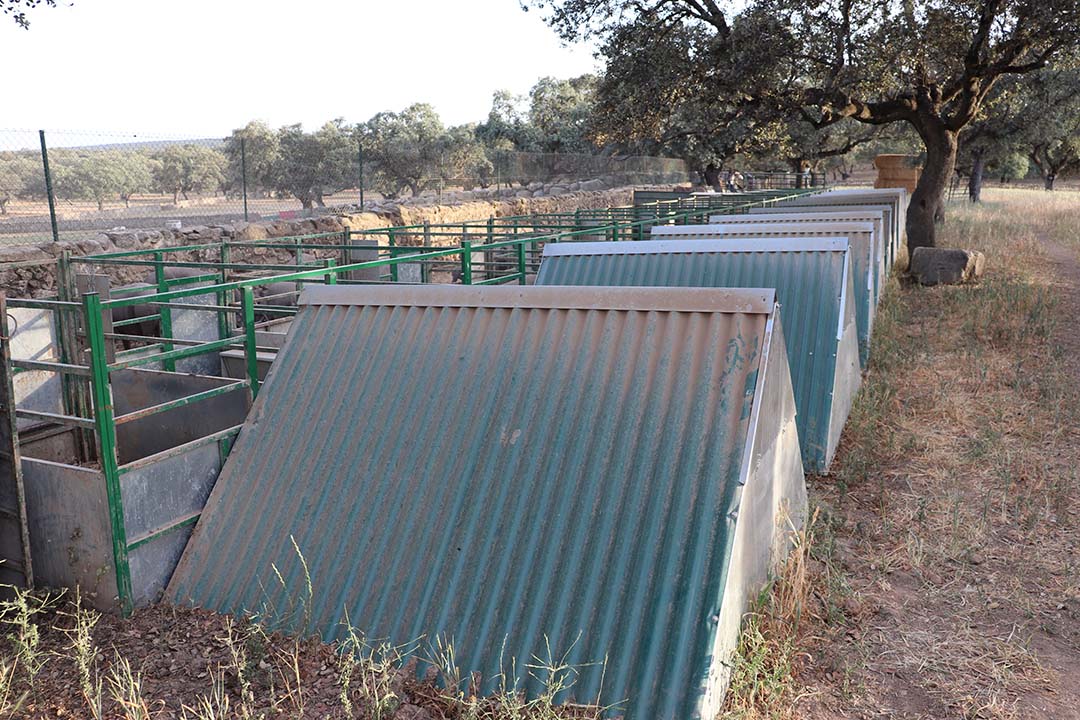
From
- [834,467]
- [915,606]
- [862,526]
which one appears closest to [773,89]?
[834,467]

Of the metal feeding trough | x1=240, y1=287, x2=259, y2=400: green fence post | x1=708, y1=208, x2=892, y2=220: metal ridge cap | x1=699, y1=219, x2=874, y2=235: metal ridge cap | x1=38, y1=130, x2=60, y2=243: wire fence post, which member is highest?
x1=38, y1=130, x2=60, y2=243: wire fence post

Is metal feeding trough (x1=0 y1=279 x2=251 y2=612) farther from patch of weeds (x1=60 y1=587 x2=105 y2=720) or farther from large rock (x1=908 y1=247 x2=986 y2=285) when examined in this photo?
large rock (x1=908 y1=247 x2=986 y2=285)

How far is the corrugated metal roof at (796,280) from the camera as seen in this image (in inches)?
262

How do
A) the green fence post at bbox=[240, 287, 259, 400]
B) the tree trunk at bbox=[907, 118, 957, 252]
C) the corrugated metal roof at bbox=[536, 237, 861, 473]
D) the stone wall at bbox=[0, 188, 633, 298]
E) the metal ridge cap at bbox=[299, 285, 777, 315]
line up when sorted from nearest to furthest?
the metal ridge cap at bbox=[299, 285, 777, 315]
the green fence post at bbox=[240, 287, 259, 400]
the corrugated metal roof at bbox=[536, 237, 861, 473]
the stone wall at bbox=[0, 188, 633, 298]
the tree trunk at bbox=[907, 118, 957, 252]

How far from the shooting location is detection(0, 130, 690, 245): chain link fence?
13250 mm

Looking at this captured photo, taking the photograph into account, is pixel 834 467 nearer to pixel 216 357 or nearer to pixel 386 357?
pixel 386 357

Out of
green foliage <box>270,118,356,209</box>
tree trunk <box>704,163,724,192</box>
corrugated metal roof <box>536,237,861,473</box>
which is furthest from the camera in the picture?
tree trunk <box>704,163,724,192</box>

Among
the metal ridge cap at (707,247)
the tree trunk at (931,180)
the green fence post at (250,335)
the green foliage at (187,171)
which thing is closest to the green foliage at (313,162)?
the green foliage at (187,171)

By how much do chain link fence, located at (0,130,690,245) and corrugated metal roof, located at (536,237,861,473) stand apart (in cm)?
957

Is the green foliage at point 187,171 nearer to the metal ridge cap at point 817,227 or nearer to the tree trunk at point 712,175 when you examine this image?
the metal ridge cap at point 817,227

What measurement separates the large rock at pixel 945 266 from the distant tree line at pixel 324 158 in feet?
25.1

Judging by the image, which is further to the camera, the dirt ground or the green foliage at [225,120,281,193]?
the green foliage at [225,120,281,193]

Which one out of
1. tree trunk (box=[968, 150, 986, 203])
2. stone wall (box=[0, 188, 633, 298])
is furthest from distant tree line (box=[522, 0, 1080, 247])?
tree trunk (box=[968, 150, 986, 203])

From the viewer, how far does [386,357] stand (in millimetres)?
4652
